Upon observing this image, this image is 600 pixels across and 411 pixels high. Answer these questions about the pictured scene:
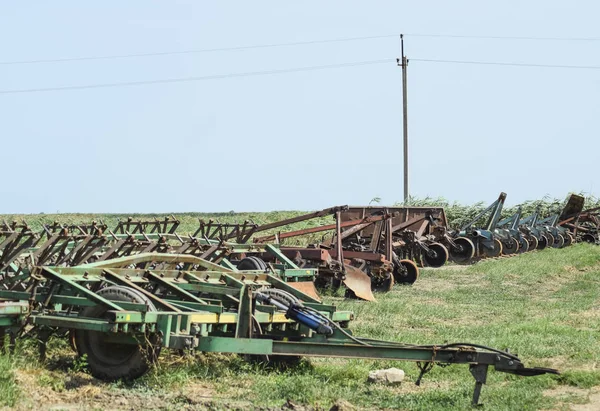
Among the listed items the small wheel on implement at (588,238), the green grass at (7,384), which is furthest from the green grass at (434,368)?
the small wheel on implement at (588,238)

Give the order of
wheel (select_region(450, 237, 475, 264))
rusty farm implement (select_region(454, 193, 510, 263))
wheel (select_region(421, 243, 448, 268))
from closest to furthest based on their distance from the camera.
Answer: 1. wheel (select_region(421, 243, 448, 268))
2. wheel (select_region(450, 237, 475, 264))
3. rusty farm implement (select_region(454, 193, 510, 263))

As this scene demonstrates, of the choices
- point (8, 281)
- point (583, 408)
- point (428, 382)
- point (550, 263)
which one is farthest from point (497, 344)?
point (550, 263)

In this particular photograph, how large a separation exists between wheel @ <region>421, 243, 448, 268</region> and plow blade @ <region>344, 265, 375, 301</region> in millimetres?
5689

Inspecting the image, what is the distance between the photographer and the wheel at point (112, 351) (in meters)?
7.52

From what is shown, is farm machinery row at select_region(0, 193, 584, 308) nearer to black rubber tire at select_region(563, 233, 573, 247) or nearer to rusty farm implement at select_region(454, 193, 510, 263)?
rusty farm implement at select_region(454, 193, 510, 263)

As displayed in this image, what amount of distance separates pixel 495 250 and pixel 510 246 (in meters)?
1.52

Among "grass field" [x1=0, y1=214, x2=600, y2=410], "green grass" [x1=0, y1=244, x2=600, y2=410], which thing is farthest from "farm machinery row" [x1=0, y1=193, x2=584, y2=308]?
"grass field" [x1=0, y1=214, x2=600, y2=410]

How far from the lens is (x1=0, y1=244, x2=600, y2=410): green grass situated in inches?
284

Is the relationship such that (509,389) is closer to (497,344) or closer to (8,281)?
(497,344)

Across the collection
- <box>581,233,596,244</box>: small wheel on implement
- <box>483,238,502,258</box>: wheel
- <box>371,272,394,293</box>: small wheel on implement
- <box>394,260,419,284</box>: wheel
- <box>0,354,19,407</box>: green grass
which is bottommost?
<box>0,354,19,407</box>: green grass

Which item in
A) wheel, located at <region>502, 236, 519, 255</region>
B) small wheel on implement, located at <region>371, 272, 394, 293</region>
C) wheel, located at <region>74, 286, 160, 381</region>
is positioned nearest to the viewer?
wheel, located at <region>74, 286, 160, 381</region>

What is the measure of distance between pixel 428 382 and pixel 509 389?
809 mm

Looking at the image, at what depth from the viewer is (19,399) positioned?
6566 millimetres

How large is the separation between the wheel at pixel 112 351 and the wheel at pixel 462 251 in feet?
53.2
